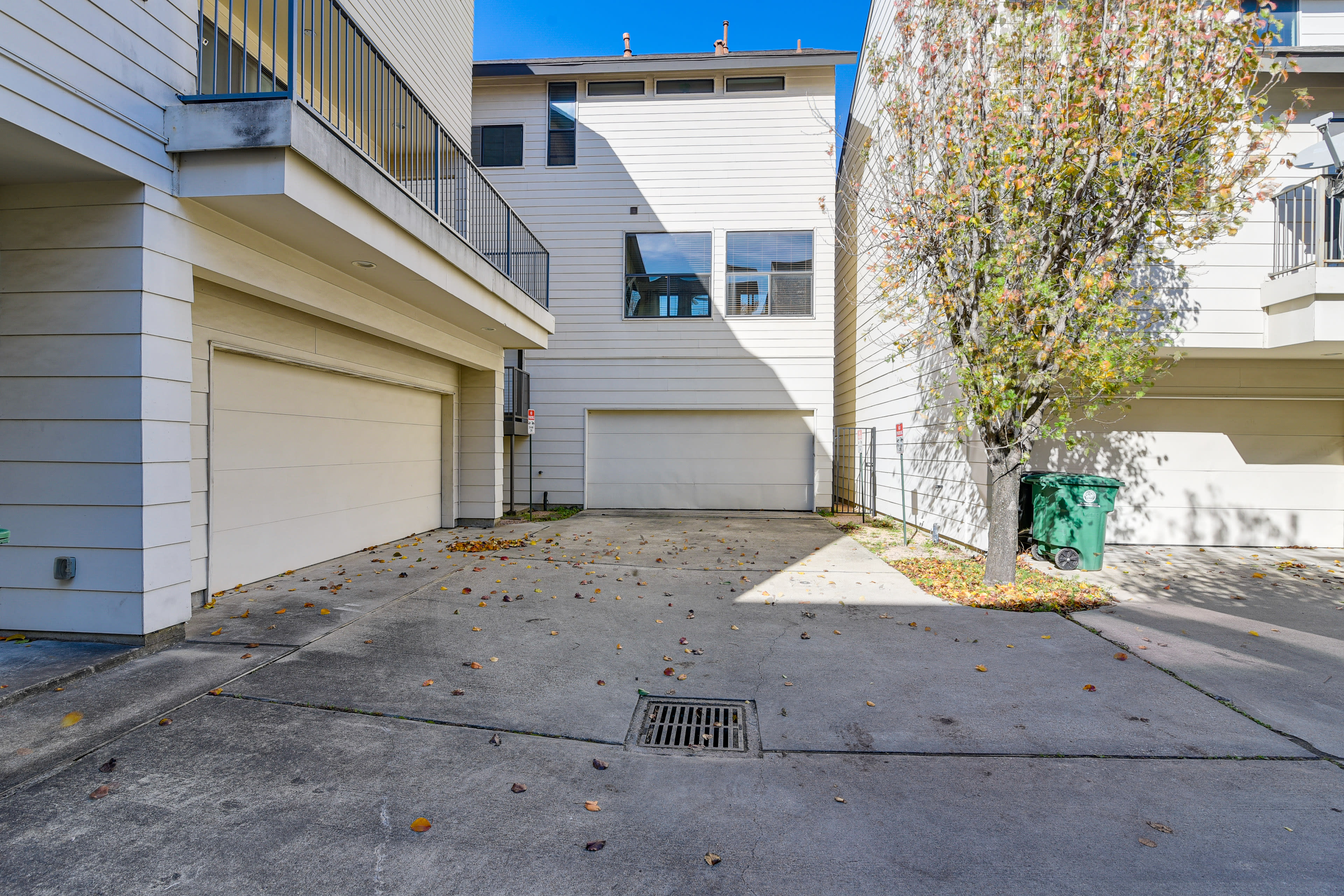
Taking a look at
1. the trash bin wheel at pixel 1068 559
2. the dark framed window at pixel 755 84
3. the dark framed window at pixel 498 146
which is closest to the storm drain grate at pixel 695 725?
the trash bin wheel at pixel 1068 559

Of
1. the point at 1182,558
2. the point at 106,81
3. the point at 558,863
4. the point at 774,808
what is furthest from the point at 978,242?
the point at 106,81

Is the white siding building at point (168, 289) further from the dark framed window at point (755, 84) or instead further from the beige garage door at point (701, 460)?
the dark framed window at point (755, 84)

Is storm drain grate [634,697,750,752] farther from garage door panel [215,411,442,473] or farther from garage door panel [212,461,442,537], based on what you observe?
garage door panel [215,411,442,473]

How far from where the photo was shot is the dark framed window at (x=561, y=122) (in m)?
13.2

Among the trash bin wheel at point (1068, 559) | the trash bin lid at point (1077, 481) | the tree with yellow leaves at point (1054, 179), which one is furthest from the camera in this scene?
the trash bin wheel at point (1068, 559)

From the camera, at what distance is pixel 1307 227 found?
7.52 metres

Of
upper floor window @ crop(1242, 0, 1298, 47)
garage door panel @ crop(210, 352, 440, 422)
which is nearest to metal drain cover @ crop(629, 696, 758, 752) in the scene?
garage door panel @ crop(210, 352, 440, 422)

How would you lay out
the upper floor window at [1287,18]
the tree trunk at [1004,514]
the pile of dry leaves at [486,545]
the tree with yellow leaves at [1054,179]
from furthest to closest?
1. the upper floor window at [1287,18]
2. the pile of dry leaves at [486,545]
3. the tree trunk at [1004,514]
4. the tree with yellow leaves at [1054,179]

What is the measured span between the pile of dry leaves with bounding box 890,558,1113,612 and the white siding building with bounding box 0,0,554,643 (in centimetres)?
570

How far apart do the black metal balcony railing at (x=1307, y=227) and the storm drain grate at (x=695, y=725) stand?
25.9 ft

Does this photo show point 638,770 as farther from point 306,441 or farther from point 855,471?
point 855,471

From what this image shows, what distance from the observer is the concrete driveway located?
2.20m

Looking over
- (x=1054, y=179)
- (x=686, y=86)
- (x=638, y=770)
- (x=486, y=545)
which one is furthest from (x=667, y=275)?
(x=638, y=770)

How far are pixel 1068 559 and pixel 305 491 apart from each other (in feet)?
25.6
